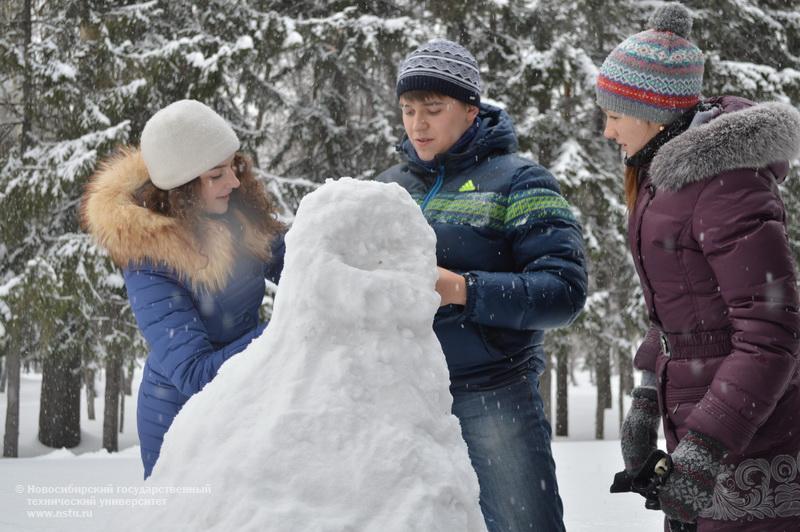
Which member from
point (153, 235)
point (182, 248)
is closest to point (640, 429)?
point (182, 248)

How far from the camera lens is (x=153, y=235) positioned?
262cm

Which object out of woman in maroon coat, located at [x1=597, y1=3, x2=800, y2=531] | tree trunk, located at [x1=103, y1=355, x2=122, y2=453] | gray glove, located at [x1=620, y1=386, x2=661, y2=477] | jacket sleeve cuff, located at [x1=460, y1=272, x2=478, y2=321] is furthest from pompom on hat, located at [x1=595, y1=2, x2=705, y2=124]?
tree trunk, located at [x1=103, y1=355, x2=122, y2=453]

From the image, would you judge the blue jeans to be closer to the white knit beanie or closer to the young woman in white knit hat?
the young woman in white knit hat

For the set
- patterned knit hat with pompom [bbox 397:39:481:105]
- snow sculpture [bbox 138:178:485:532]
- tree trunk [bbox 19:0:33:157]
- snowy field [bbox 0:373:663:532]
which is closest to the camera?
snow sculpture [bbox 138:178:485:532]

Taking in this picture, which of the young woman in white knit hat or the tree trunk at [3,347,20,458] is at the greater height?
the young woman in white knit hat

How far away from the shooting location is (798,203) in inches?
622

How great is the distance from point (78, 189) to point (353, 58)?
16.9 ft

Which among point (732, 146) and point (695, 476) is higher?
point (732, 146)

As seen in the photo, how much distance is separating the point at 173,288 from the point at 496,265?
3.66 ft

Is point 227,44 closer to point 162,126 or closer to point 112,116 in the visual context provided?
point 112,116

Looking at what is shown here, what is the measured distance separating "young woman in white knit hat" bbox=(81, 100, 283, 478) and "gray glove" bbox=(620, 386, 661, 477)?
131 cm

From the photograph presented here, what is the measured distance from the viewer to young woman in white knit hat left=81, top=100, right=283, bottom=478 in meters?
2.52

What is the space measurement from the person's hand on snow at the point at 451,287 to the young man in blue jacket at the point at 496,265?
195mm

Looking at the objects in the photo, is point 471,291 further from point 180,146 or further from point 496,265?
point 180,146
